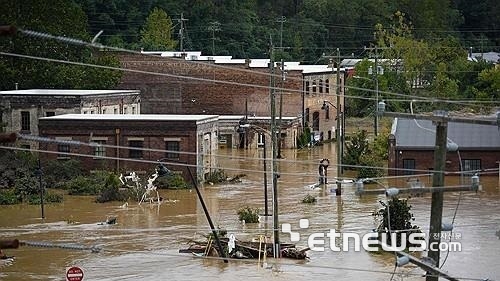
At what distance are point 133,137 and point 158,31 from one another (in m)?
34.5

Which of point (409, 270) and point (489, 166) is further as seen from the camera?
point (489, 166)

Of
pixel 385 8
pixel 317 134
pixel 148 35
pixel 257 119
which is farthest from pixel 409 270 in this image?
pixel 385 8

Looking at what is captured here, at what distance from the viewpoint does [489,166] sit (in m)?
39.1

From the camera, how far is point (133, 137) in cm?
4041

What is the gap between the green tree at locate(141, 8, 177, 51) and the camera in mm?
73938

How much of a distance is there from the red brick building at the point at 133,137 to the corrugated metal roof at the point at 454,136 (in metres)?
5.86

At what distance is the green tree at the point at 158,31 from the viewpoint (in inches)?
2911

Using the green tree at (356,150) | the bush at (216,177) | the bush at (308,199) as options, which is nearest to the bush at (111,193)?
the bush at (216,177)

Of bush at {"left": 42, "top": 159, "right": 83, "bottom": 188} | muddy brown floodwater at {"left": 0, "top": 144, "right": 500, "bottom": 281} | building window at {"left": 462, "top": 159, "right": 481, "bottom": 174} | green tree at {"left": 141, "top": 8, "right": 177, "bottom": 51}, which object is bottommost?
muddy brown floodwater at {"left": 0, "top": 144, "right": 500, "bottom": 281}

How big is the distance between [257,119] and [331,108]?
7725 millimetres

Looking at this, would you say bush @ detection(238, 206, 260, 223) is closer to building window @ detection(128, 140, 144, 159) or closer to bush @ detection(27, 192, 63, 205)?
bush @ detection(27, 192, 63, 205)

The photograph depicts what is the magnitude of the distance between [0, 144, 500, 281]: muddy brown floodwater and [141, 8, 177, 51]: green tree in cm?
3324

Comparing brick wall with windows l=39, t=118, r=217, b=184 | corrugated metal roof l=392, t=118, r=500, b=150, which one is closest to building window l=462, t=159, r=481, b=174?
corrugated metal roof l=392, t=118, r=500, b=150

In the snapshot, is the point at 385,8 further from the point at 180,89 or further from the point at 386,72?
the point at 180,89
